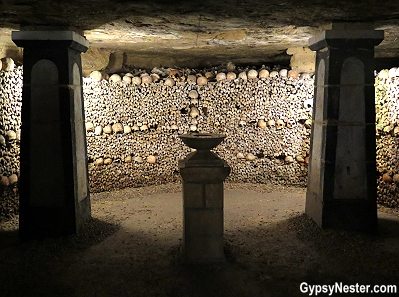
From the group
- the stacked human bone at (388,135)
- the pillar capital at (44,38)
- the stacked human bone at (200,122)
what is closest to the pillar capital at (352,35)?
the stacked human bone at (388,135)

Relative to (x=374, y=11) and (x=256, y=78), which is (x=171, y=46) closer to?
(x=256, y=78)

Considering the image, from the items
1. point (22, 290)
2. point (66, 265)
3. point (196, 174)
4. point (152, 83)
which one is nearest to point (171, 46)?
point (152, 83)

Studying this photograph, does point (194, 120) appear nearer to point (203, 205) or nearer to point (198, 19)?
point (198, 19)

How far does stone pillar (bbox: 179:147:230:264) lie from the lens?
2.93m

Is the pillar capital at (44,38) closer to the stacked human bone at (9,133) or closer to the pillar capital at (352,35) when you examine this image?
the stacked human bone at (9,133)

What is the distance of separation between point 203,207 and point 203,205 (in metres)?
0.02

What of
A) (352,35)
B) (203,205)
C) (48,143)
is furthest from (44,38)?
(352,35)

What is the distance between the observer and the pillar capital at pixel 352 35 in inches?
142

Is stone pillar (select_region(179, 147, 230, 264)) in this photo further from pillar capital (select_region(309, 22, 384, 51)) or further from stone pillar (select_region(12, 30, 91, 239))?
pillar capital (select_region(309, 22, 384, 51))

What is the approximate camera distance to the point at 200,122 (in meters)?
6.17

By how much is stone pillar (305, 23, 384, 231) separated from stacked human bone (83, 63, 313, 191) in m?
2.06

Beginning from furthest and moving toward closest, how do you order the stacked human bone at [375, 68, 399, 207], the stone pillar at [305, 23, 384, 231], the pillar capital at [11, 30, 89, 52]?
the stacked human bone at [375, 68, 399, 207]
the stone pillar at [305, 23, 384, 231]
the pillar capital at [11, 30, 89, 52]

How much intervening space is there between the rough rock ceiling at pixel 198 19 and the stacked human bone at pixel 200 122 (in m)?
0.85

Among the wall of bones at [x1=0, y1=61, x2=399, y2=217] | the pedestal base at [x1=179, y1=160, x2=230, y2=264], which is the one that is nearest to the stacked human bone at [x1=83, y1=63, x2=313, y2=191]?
the wall of bones at [x1=0, y1=61, x2=399, y2=217]
